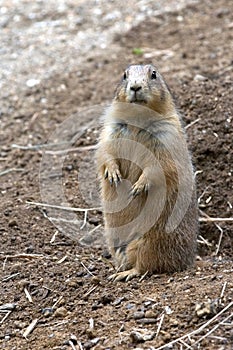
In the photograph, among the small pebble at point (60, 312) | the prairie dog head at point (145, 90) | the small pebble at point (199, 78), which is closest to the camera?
the small pebble at point (60, 312)

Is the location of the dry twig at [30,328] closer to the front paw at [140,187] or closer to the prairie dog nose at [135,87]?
the front paw at [140,187]

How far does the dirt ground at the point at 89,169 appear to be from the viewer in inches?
204

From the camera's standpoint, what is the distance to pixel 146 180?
6082 millimetres

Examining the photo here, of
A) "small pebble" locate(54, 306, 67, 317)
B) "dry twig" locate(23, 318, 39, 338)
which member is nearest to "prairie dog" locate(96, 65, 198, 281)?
"small pebble" locate(54, 306, 67, 317)

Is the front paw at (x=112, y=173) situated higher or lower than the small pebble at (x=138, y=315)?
higher

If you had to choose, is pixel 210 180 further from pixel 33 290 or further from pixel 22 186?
pixel 33 290

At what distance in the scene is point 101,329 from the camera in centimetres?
514

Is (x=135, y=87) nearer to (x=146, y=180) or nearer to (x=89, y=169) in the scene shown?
(x=146, y=180)

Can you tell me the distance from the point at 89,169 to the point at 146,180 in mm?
2277

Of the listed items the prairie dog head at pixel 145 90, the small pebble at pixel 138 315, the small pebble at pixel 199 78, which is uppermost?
the prairie dog head at pixel 145 90

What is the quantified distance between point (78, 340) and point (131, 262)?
1.44 m

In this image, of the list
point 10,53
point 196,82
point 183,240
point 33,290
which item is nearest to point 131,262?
point 183,240

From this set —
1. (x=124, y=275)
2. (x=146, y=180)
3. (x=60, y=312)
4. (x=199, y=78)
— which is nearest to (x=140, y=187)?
(x=146, y=180)

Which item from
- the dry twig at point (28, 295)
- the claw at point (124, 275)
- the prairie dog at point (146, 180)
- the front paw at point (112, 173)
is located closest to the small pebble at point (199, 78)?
the prairie dog at point (146, 180)
